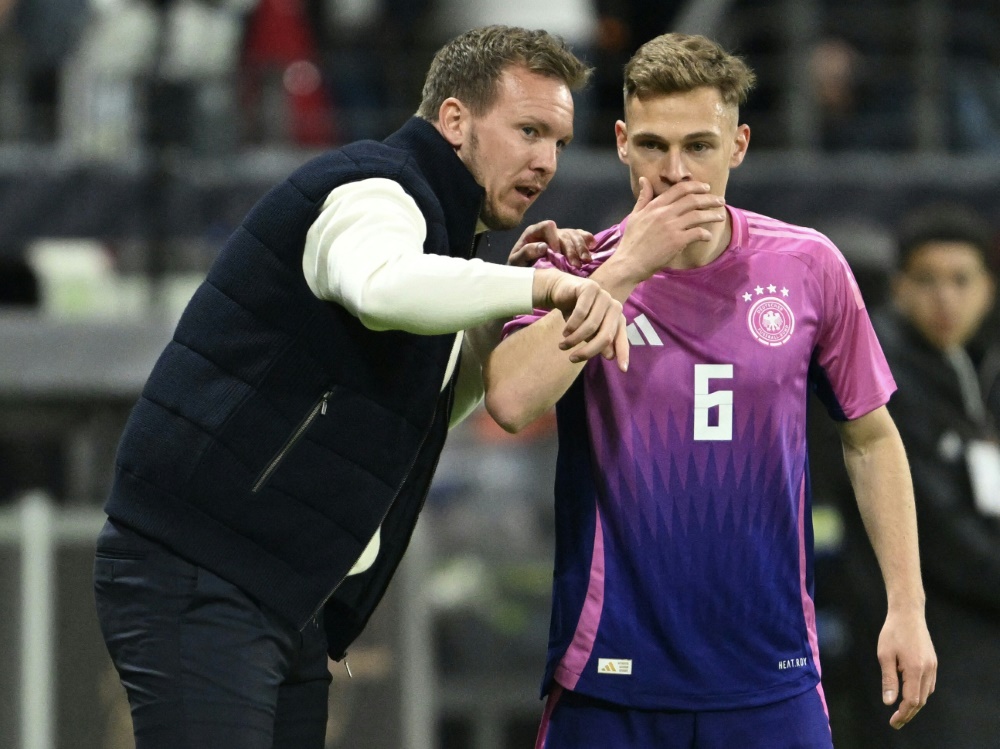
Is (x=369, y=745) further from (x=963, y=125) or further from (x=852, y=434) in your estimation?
(x=963, y=125)

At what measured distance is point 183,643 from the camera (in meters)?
2.82

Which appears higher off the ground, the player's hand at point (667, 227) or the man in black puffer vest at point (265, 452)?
the player's hand at point (667, 227)

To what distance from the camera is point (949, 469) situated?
4445mm

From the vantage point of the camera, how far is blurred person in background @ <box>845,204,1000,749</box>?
4324mm

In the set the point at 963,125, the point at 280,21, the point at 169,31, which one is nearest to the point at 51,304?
the point at 169,31

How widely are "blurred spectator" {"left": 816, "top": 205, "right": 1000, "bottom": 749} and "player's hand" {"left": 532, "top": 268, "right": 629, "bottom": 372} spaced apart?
2041 millimetres

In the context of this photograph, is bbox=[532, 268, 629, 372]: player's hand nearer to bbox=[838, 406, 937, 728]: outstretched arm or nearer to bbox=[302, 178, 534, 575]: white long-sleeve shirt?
bbox=[302, 178, 534, 575]: white long-sleeve shirt

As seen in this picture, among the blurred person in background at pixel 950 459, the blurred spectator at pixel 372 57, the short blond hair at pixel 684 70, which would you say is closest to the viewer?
the short blond hair at pixel 684 70

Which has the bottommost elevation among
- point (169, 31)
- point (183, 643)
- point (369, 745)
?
point (369, 745)

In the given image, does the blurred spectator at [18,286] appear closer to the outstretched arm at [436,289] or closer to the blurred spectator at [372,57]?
the blurred spectator at [372,57]

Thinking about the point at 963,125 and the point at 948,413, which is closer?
the point at 948,413

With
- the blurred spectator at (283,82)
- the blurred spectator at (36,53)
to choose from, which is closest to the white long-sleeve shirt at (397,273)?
the blurred spectator at (283,82)

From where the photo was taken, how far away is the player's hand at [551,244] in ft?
10.2

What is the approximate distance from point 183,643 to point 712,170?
1.24 metres
